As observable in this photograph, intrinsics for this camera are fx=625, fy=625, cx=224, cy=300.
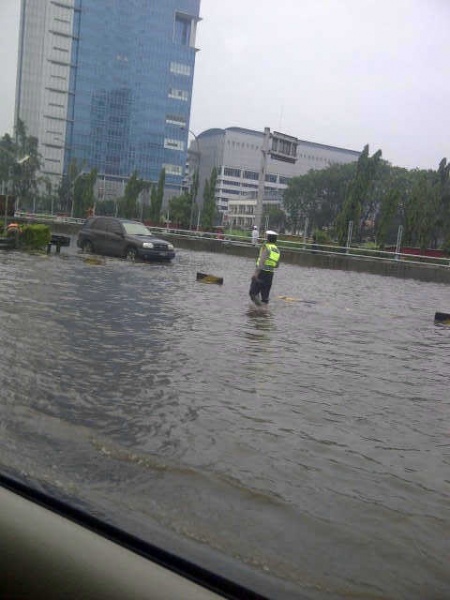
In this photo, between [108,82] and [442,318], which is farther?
[108,82]

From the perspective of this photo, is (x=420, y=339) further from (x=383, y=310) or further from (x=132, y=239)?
(x=132, y=239)

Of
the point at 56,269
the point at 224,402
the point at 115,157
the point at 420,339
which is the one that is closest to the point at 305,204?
the point at 115,157

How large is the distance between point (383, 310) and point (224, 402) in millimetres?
9411

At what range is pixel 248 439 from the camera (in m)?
4.56

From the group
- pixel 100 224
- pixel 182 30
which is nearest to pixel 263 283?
pixel 100 224

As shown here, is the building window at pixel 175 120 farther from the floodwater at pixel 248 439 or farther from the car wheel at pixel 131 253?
the floodwater at pixel 248 439

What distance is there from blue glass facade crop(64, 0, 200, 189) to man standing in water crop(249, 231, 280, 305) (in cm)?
11493

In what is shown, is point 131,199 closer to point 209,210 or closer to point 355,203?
point 209,210

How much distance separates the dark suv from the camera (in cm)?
2202

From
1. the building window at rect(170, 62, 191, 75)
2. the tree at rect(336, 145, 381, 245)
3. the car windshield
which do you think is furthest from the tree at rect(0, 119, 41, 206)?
the building window at rect(170, 62, 191, 75)

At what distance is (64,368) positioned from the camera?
6.18 m

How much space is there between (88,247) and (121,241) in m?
2.04

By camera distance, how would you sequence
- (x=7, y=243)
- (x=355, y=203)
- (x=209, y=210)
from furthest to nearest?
(x=209, y=210), (x=355, y=203), (x=7, y=243)

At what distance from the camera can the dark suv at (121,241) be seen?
22.0m
